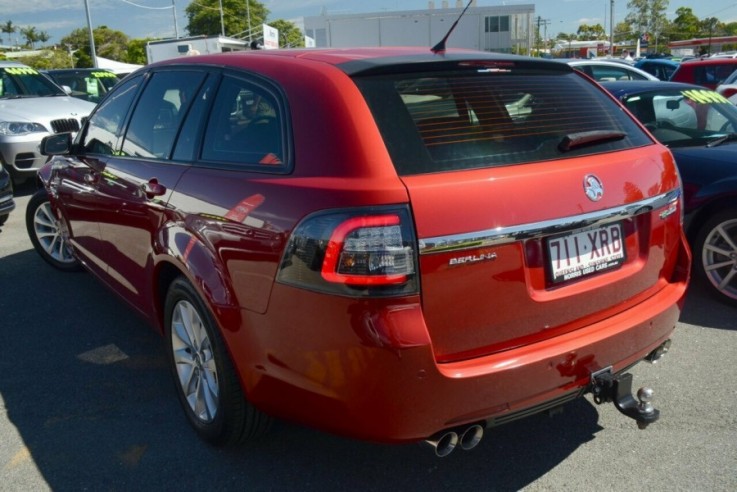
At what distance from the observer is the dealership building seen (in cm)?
7912

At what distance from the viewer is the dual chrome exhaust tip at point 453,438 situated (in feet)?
7.67

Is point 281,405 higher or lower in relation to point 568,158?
lower

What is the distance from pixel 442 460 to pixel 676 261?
134 centimetres

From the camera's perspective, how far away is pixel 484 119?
2.60m

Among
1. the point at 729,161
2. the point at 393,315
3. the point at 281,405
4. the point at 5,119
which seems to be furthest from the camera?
the point at 5,119

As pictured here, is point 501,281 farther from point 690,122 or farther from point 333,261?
point 690,122

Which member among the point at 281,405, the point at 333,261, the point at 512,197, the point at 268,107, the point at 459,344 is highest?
the point at 268,107

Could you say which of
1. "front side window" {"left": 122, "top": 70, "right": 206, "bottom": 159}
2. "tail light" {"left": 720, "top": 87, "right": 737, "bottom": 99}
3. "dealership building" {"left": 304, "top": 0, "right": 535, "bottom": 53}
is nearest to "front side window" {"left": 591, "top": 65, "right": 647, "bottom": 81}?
"tail light" {"left": 720, "top": 87, "right": 737, "bottom": 99}

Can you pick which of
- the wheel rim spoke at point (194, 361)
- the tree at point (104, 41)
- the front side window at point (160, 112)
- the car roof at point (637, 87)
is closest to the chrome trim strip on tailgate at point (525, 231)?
the wheel rim spoke at point (194, 361)

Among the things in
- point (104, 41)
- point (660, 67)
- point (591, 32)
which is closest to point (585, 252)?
point (660, 67)

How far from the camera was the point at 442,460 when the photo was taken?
2973mm

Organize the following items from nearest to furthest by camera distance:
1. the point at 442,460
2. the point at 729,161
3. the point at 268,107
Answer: the point at 268,107 < the point at 442,460 < the point at 729,161

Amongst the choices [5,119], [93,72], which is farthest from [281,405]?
[93,72]

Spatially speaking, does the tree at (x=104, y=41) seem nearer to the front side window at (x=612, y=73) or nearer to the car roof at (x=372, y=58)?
the front side window at (x=612, y=73)
